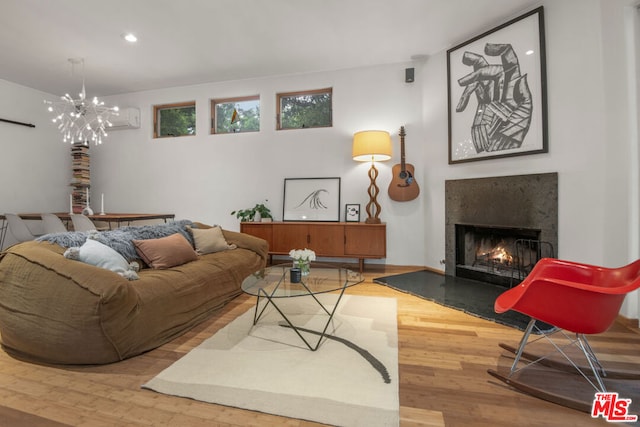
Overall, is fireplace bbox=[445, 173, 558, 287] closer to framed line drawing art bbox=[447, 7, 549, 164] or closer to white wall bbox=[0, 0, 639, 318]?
white wall bbox=[0, 0, 639, 318]

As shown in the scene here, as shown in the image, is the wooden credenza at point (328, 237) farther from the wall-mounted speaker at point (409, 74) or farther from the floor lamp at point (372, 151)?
the wall-mounted speaker at point (409, 74)

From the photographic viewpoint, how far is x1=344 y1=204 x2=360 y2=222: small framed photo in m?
4.38

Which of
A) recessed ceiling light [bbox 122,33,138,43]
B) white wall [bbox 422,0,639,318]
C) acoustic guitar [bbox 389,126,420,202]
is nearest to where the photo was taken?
white wall [bbox 422,0,639,318]

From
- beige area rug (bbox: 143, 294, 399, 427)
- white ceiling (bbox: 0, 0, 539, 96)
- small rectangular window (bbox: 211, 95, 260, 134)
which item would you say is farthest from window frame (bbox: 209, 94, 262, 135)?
beige area rug (bbox: 143, 294, 399, 427)

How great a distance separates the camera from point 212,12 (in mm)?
3133

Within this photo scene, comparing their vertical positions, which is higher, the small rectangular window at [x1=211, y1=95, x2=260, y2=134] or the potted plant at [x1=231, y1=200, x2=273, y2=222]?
the small rectangular window at [x1=211, y1=95, x2=260, y2=134]

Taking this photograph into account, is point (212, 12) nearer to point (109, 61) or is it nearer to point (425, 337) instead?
point (109, 61)

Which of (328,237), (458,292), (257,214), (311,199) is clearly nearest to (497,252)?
(458,292)

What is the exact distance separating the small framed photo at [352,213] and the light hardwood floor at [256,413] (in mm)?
2291

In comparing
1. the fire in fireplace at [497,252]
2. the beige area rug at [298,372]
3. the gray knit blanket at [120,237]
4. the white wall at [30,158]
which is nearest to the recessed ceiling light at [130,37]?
the gray knit blanket at [120,237]

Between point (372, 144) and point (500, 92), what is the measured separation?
1479 mm

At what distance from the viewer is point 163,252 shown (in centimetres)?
265

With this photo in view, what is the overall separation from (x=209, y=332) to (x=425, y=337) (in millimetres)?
1566

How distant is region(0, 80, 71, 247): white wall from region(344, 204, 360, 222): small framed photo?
4.43 metres
